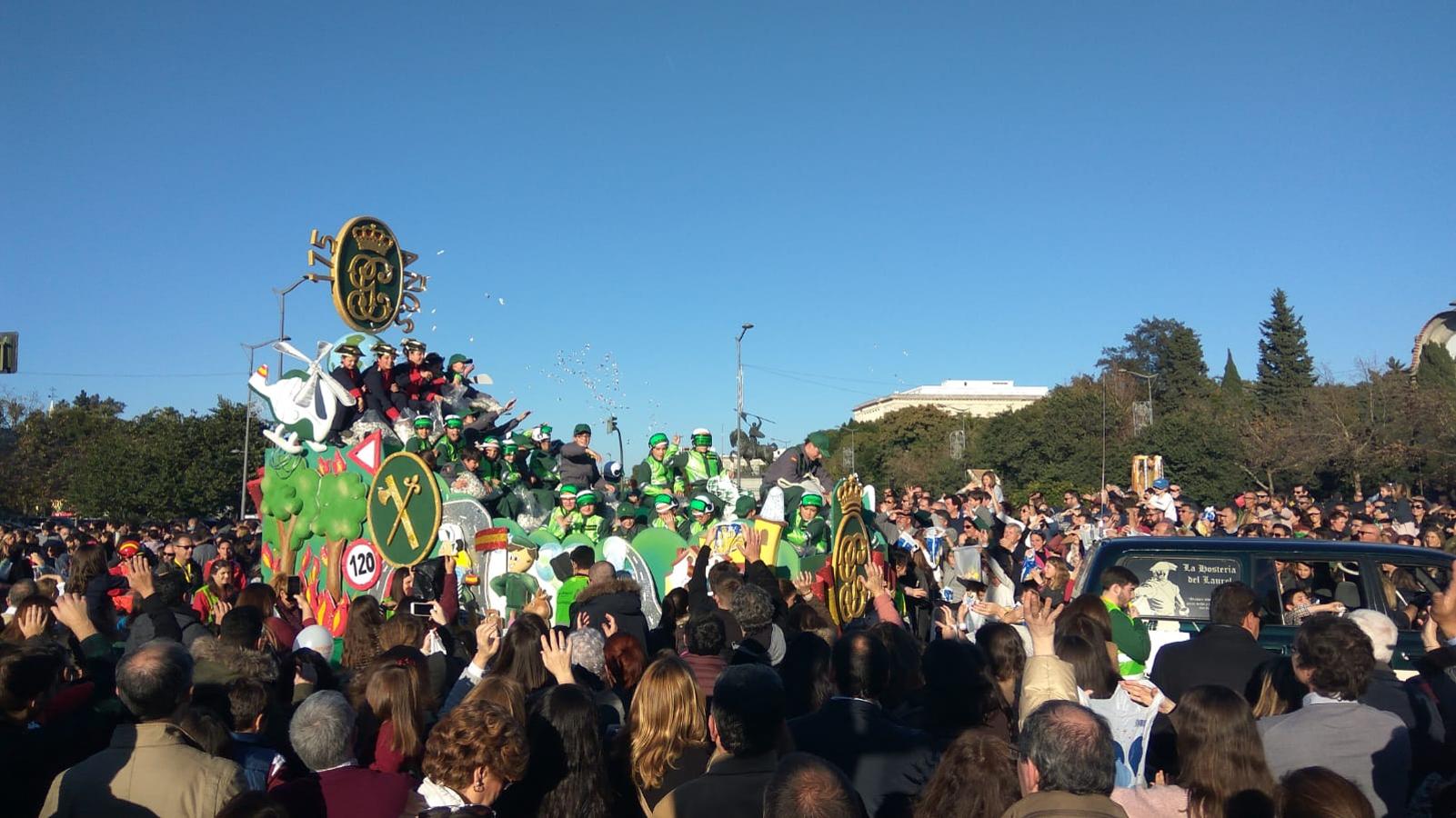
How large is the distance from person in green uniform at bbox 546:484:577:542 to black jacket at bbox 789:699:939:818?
849cm

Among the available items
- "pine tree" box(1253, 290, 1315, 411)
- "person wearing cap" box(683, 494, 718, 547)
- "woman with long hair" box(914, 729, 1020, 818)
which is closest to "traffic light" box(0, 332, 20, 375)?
"person wearing cap" box(683, 494, 718, 547)

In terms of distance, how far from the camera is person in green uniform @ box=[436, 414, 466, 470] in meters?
12.8

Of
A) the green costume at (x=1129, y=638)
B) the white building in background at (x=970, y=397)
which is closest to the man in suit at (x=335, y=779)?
the green costume at (x=1129, y=638)

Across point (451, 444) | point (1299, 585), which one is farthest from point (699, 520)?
point (1299, 585)

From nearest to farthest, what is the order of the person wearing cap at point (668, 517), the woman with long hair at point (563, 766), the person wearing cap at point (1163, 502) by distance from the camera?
the woman with long hair at point (563, 766) → the person wearing cap at point (668, 517) → the person wearing cap at point (1163, 502)

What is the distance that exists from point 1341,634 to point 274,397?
11899mm

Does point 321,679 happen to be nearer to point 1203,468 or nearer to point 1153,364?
point 1203,468

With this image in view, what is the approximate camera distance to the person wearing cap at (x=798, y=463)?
489 inches

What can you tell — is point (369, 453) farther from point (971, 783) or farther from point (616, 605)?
point (971, 783)

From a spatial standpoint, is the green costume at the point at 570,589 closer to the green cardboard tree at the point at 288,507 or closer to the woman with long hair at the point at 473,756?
the woman with long hair at the point at 473,756

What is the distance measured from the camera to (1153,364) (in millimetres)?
75688

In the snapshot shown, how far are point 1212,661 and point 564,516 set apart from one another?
817cm

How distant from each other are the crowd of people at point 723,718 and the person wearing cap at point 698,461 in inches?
271

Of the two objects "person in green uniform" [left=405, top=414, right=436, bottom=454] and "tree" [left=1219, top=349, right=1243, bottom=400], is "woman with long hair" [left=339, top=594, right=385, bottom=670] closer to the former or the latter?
"person in green uniform" [left=405, top=414, right=436, bottom=454]
